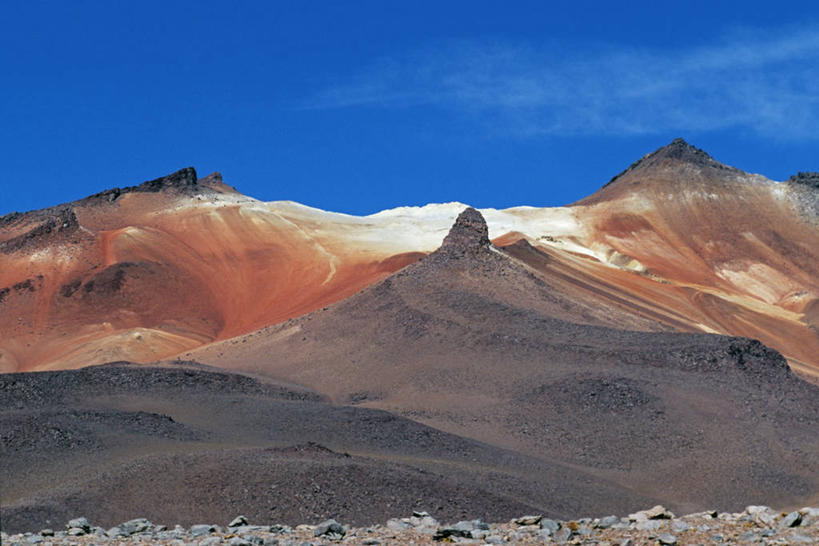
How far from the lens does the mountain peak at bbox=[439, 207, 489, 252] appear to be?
58688 mm

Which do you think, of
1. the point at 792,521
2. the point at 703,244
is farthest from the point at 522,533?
the point at 703,244

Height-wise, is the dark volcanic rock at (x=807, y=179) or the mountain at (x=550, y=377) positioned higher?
the dark volcanic rock at (x=807, y=179)

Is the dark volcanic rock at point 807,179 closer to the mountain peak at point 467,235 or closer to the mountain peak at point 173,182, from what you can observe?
the mountain peak at point 173,182

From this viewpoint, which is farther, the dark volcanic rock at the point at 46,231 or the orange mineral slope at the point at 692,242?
the dark volcanic rock at the point at 46,231

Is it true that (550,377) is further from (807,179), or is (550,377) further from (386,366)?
(807,179)

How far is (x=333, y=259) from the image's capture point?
289 ft

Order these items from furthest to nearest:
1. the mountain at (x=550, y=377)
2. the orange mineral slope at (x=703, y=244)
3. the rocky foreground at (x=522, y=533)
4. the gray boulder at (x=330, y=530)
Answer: the orange mineral slope at (x=703, y=244)
the mountain at (x=550, y=377)
the gray boulder at (x=330, y=530)
the rocky foreground at (x=522, y=533)

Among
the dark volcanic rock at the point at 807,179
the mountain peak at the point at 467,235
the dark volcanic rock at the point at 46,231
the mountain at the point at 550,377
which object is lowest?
the mountain at the point at 550,377

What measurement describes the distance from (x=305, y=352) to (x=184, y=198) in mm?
49440

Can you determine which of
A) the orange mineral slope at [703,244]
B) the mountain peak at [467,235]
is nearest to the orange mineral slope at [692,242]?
the orange mineral slope at [703,244]

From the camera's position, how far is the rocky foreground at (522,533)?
1686cm

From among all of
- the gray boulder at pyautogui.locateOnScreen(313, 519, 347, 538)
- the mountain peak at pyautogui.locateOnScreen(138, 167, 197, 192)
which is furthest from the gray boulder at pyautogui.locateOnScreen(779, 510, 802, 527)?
the mountain peak at pyautogui.locateOnScreen(138, 167, 197, 192)

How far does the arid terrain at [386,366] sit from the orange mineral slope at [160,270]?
0.23 meters

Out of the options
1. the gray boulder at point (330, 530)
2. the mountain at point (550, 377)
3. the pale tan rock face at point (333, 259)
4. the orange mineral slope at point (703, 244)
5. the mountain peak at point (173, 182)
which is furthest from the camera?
the mountain peak at point (173, 182)
